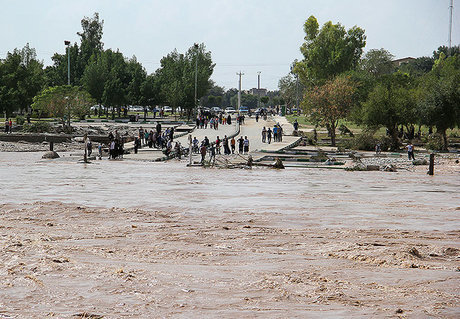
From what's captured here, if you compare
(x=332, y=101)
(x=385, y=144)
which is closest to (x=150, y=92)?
(x=332, y=101)

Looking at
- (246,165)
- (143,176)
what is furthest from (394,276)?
(246,165)

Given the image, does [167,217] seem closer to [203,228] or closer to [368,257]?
[203,228]

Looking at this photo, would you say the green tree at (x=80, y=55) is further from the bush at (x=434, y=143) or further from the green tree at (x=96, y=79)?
the bush at (x=434, y=143)

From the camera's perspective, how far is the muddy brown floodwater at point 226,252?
8930mm

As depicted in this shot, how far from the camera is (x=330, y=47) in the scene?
75.6m

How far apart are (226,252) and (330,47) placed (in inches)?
2628

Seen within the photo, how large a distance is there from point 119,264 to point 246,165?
2282cm

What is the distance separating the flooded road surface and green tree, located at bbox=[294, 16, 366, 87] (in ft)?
150

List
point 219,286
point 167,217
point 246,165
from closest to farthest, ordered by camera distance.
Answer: point 219,286
point 167,217
point 246,165

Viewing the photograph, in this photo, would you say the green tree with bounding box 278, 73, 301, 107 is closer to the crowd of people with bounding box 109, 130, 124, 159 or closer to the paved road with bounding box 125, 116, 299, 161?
the paved road with bounding box 125, 116, 299, 161

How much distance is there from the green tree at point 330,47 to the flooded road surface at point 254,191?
45621 millimetres

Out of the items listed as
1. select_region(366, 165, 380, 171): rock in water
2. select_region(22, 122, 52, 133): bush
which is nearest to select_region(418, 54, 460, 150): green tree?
select_region(366, 165, 380, 171): rock in water

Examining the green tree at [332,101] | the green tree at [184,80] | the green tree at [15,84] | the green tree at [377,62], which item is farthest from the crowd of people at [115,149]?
the green tree at [377,62]

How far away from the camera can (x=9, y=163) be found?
3400 centimetres
